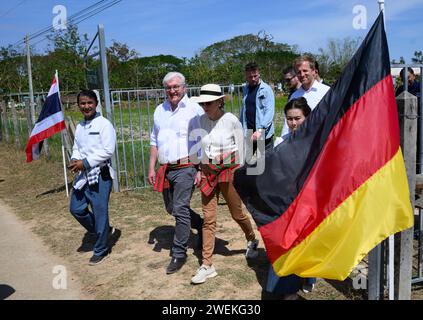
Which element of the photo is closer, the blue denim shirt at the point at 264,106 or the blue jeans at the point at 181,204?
the blue jeans at the point at 181,204

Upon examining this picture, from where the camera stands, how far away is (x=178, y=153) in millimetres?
4320

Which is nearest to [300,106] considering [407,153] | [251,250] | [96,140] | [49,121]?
[407,153]

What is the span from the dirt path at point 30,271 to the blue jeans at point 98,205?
459 mm

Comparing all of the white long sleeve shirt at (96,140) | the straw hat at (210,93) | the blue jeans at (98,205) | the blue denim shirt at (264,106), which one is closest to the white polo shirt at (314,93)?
the straw hat at (210,93)

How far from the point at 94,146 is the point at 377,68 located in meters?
2.99

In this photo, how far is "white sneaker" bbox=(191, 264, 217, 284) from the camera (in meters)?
3.95

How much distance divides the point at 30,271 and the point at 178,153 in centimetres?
204

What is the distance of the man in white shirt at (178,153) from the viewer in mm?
4277

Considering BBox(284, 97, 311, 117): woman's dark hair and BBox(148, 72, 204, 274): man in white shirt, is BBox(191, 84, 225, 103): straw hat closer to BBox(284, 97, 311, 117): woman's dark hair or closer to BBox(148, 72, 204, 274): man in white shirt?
BBox(148, 72, 204, 274): man in white shirt

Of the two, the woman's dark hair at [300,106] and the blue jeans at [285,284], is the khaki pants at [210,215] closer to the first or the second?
the blue jeans at [285,284]

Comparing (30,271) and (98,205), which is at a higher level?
(98,205)

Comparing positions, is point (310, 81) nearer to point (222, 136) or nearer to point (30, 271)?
point (222, 136)

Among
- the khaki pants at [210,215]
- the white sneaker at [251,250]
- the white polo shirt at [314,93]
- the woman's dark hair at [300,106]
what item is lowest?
the white sneaker at [251,250]
